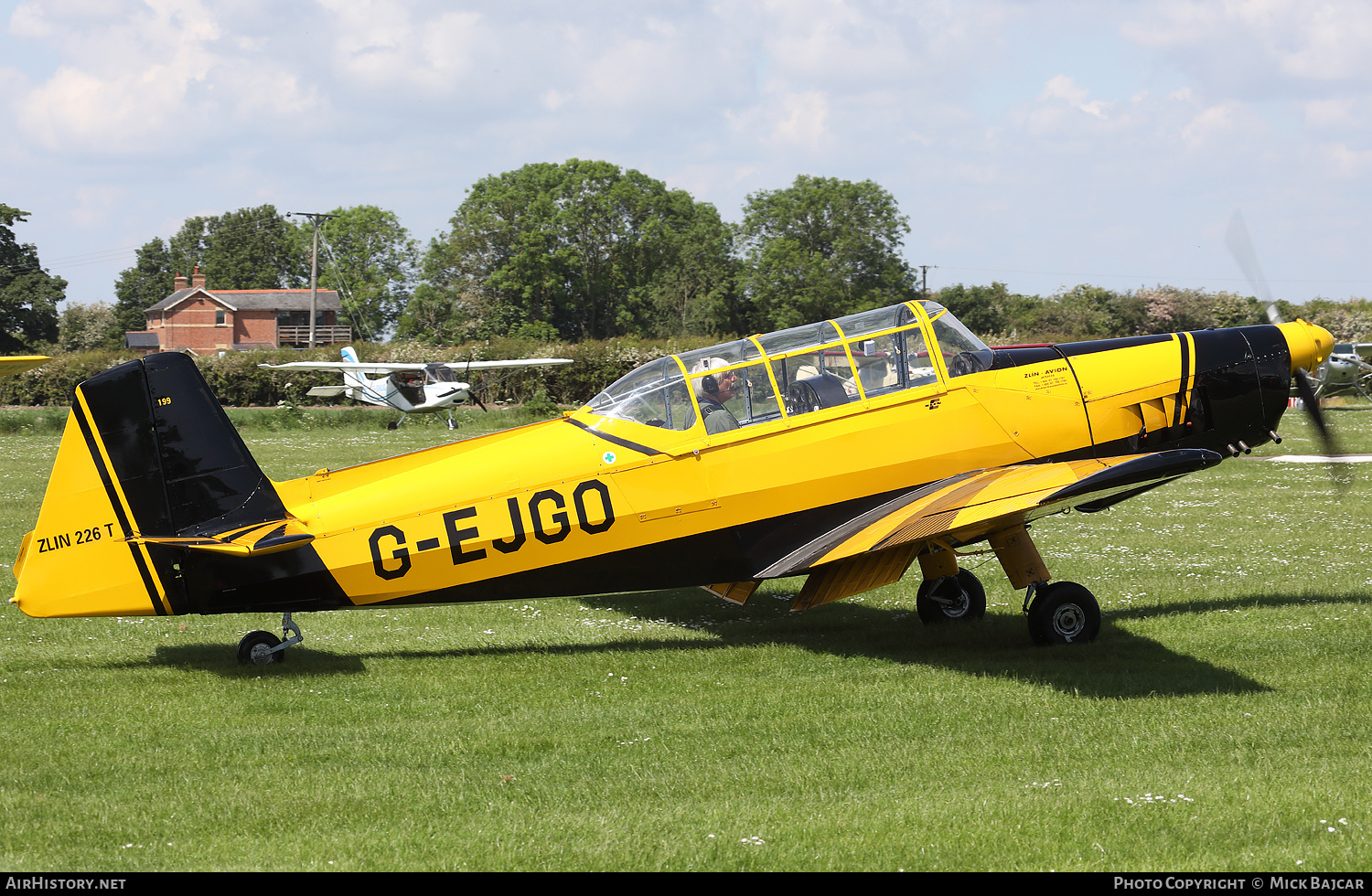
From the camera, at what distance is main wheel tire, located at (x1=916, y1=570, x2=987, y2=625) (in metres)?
9.16

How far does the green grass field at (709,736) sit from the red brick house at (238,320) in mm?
83286

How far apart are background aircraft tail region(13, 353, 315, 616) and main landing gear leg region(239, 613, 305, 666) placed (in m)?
0.58

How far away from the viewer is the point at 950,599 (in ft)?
30.3

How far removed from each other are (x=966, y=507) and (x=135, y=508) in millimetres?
5541

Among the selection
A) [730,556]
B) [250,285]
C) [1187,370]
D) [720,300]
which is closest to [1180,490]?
[1187,370]

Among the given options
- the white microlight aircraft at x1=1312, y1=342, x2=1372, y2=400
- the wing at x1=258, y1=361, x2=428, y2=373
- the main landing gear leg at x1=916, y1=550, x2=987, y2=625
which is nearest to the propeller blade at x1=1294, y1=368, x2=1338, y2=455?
the main landing gear leg at x1=916, y1=550, x2=987, y2=625

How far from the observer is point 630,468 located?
A: 797 cm

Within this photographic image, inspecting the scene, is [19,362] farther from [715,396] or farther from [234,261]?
[234,261]

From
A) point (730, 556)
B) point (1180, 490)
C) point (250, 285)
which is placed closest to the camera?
point (730, 556)

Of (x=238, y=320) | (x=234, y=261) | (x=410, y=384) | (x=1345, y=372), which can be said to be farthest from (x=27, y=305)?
(x=1345, y=372)

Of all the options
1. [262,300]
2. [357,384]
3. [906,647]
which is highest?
[262,300]

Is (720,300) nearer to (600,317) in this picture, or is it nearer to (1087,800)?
(600,317)
